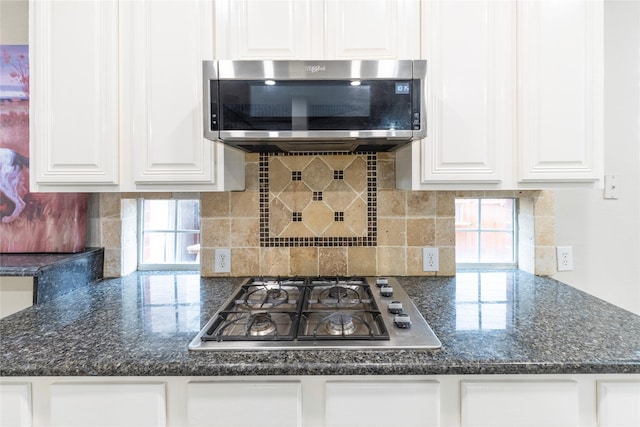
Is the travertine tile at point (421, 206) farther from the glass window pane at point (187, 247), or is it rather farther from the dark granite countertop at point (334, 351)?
the glass window pane at point (187, 247)

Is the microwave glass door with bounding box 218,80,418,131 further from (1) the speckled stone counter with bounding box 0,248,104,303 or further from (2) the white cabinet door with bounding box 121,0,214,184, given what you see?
(1) the speckled stone counter with bounding box 0,248,104,303

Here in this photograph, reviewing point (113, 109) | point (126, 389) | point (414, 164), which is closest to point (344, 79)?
point (414, 164)

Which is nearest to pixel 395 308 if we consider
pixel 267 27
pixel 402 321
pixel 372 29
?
pixel 402 321

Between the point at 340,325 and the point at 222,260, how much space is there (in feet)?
2.64

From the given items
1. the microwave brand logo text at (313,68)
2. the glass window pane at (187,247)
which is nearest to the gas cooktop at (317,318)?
the glass window pane at (187,247)

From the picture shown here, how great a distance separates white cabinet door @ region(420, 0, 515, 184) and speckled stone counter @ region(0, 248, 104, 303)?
1507 mm

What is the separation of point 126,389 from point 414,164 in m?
1.16

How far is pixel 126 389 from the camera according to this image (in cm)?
89

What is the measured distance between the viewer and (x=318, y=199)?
1.62 metres

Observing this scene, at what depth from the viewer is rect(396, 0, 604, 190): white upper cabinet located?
1.27 m

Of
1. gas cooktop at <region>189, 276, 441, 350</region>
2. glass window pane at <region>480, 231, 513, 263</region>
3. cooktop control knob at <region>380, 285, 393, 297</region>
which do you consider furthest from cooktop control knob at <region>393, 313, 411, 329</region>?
glass window pane at <region>480, 231, 513, 263</region>

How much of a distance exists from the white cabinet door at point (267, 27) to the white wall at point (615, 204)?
139cm

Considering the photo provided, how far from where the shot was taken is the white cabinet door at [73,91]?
1.29 meters

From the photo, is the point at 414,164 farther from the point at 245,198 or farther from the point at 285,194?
the point at 245,198
